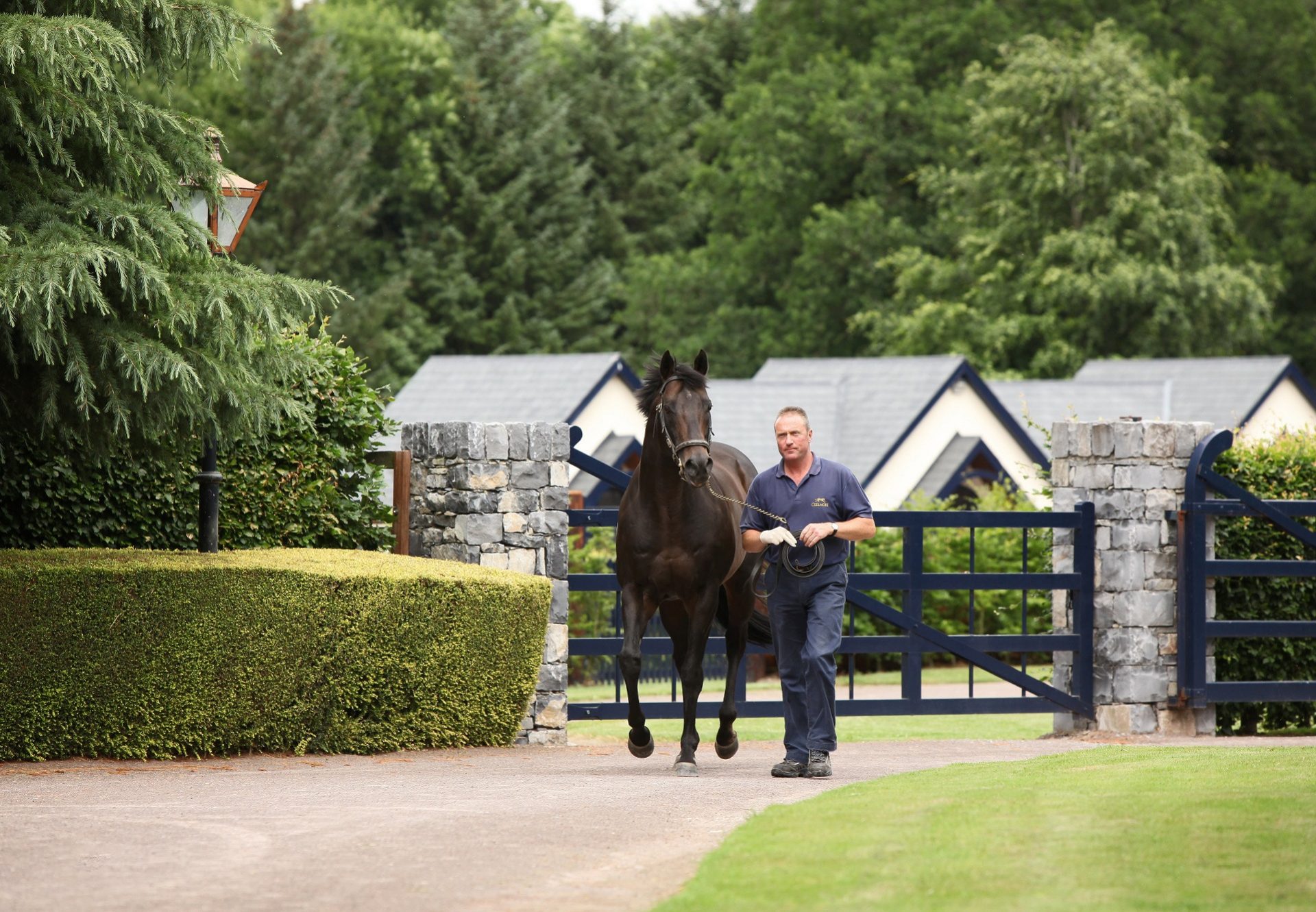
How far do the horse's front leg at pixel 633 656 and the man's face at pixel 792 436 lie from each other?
1.31 metres

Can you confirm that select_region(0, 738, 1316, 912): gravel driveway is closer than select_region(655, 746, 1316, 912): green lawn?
No

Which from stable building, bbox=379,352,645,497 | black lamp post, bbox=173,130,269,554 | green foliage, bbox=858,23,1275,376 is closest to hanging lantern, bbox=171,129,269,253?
black lamp post, bbox=173,130,269,554

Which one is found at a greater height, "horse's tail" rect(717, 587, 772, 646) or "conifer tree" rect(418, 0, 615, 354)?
"conifer tree" rect(418, 0, 615, 354)

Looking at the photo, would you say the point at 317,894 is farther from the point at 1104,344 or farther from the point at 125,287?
the point at 1104,344

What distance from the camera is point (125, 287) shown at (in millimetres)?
→ 9211

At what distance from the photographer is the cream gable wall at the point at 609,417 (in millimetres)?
30312

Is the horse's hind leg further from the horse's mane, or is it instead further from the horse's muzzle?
the horse's muzzle

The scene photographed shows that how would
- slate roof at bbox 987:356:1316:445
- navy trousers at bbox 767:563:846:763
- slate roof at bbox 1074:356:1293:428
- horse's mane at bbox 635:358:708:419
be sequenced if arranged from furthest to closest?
slate roof at bbox 1074:356:1293:428, slate roof at bbox 987:356:1316:445, horse's mane at bbox 635:358:708:419, navy trousers at bbox 767:563:846:763

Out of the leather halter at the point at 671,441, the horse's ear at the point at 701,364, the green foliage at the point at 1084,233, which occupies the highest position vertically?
the green foliage at the point at 1084,233

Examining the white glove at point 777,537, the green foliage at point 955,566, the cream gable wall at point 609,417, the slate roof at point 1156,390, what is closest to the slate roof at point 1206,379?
the slate roof at point 1156,390

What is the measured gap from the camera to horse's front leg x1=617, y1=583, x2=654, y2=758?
1010 cm

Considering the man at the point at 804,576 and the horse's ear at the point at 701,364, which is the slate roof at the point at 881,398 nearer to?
the horse's ear at the point at 701,364

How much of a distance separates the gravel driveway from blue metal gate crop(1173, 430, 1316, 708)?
2578 millimetres

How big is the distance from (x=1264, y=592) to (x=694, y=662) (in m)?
5.38
